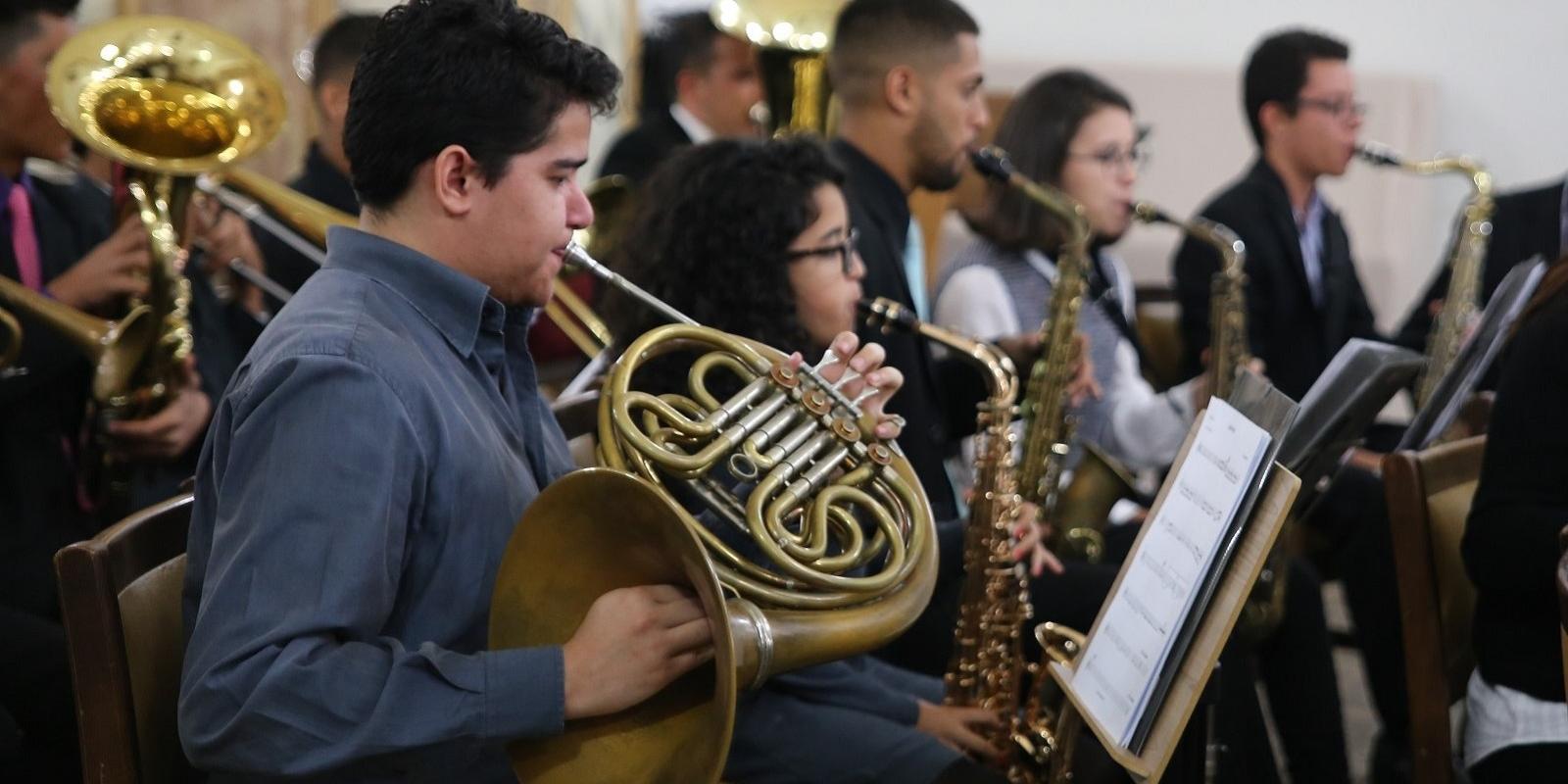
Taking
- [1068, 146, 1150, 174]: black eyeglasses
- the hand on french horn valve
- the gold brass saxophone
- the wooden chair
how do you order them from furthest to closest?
[1068, 146, 1150, 174]: black eyeglasses, the gold brass saxophone, the wooden chair, the hand on french horn valve

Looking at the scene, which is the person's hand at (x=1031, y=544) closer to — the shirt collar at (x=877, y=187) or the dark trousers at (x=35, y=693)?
the shirt collar at (x=877, y=187)

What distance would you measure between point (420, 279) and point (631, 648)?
0.36 meters

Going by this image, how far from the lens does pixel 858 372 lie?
147 centimetres

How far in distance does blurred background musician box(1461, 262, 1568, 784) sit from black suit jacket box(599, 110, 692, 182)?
2.19m

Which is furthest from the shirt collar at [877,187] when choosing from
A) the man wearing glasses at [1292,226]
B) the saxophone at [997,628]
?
the man wearing glasses at [1292,226]

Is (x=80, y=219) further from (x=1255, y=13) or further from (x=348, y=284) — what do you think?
(x=1255, y=13)

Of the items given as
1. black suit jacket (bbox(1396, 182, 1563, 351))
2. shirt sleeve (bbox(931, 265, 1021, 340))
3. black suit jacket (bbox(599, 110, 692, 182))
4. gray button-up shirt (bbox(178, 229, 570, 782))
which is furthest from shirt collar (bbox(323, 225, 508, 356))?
black suit jacket (bbox(1396, 182, 1563, 351))

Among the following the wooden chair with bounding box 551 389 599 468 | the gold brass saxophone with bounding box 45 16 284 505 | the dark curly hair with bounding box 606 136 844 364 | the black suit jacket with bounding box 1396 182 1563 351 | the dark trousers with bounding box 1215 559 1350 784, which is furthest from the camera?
the black suit jacket with bounding box 1396 182 1563 351

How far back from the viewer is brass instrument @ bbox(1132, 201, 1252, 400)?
9.83 feet

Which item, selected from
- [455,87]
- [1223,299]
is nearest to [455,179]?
[455,87]

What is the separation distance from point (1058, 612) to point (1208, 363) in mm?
1019

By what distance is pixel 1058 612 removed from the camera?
2.25m

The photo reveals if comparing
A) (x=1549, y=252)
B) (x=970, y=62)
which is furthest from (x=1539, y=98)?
(x=970, y=62)

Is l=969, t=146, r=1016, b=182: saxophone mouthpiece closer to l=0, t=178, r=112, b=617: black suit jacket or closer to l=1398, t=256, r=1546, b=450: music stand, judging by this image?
l=1398, t=256, r=1546, b=450: music stand
